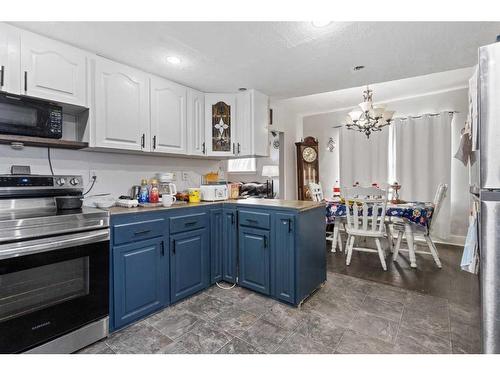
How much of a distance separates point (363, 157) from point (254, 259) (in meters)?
3.39

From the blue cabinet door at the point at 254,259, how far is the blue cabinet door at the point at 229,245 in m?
0.07

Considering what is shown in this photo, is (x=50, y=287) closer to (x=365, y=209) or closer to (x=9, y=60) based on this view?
(x=9, y=60)

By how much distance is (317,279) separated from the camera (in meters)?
2.28

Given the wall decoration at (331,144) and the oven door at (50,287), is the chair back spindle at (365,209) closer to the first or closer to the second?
the wall decoration at (331,144)

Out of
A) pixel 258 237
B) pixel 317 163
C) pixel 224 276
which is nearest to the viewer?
pixel 258 237

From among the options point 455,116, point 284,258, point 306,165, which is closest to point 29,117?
point 284,258

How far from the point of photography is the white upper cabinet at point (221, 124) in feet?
9.26

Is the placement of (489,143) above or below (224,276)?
above

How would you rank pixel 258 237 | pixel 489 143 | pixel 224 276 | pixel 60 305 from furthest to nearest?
1. pixel 224 276
2. pixel 258 237
3. pixel 60 305
4. pixel 489 143

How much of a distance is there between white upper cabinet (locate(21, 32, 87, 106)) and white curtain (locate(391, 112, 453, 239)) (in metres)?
4.53

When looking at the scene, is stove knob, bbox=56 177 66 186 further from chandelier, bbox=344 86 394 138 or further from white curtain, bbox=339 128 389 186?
white curtain, bbox=339 128 389 186

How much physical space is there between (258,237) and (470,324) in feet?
5.43
